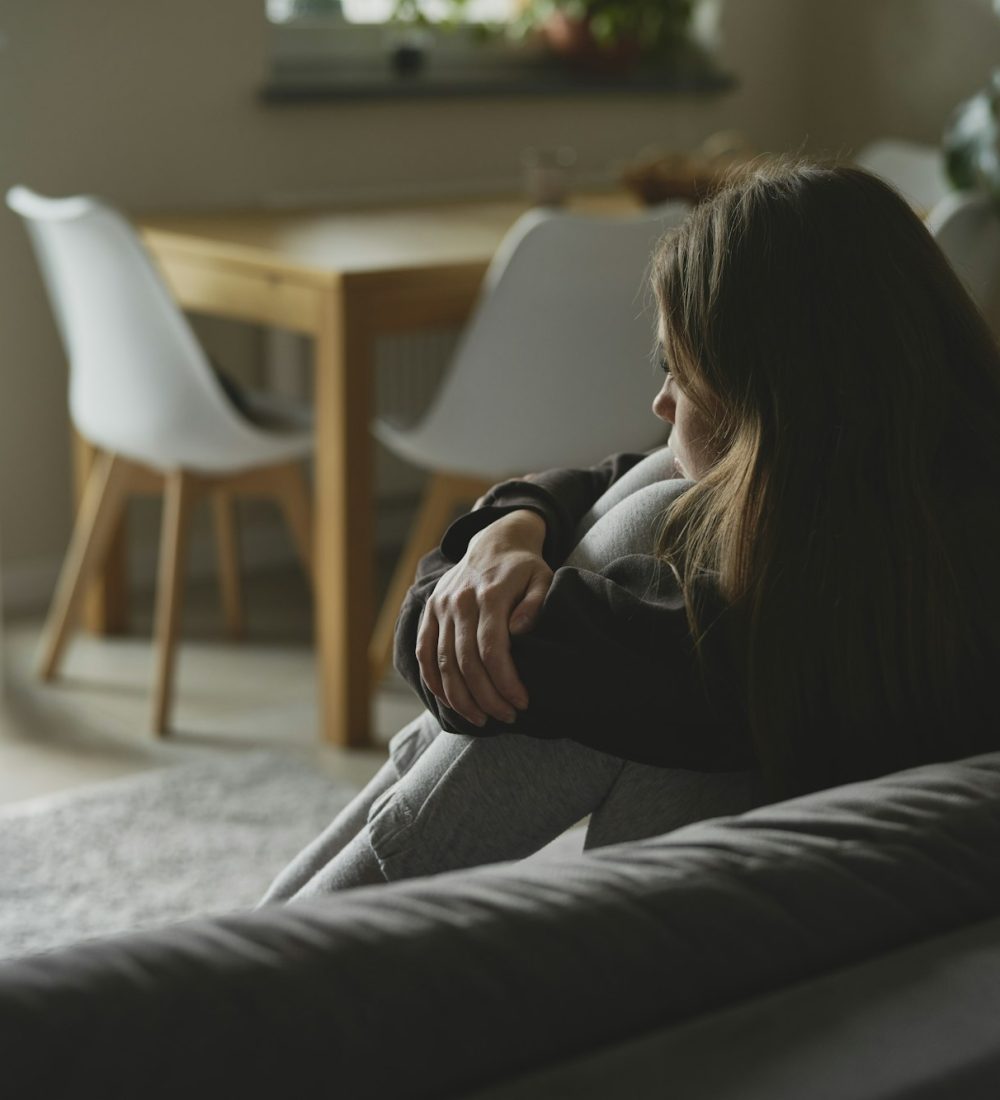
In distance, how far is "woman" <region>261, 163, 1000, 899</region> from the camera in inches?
37.2

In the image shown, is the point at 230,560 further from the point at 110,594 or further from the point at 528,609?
the point at 528,609

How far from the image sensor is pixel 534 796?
3.31 ft

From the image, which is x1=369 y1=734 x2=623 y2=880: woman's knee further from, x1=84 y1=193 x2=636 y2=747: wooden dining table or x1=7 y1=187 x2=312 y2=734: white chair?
x1=7 y1=187 x2=312 y2=734: white chair

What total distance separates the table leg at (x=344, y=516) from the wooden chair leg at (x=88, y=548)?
1.39ft

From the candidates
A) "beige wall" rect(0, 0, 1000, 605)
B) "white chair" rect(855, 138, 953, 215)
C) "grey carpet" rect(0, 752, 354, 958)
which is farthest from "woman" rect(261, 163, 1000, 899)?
"white chair" rect(855, 138, 953, 215)

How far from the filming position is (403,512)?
12.9 ft

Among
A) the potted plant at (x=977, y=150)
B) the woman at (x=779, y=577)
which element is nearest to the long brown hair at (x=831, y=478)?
the woman at (x=779, y=577)

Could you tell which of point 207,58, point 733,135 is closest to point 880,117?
point 733,135

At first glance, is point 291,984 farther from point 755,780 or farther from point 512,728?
point 755,780

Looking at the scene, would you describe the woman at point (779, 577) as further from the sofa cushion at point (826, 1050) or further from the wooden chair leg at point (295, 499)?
the wooden chair leg at point (295, 499)

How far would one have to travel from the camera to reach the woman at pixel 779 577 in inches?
37.2

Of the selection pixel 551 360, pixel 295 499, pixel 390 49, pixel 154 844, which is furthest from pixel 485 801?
pixel 390 49

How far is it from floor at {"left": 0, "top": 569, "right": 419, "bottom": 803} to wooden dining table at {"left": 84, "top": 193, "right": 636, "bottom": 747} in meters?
0.11

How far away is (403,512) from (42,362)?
937 mm
